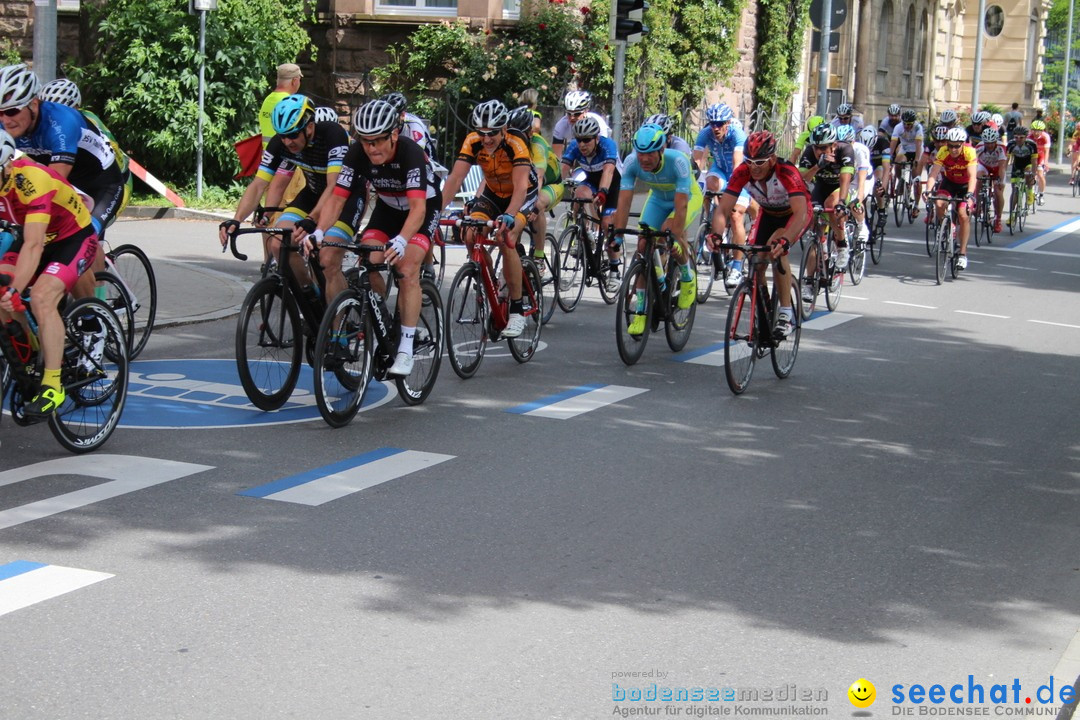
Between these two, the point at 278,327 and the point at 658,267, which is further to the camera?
the point at 658,267

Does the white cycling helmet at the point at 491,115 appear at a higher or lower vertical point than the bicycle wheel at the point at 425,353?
higher

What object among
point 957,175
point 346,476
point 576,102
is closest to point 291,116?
point 346,476

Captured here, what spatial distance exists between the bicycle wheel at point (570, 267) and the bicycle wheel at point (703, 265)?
163 cm

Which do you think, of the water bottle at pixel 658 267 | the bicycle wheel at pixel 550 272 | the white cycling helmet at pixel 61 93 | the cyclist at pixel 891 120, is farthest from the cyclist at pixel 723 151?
the cyclist at pixel 891 120

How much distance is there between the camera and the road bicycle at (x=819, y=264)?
14.0m

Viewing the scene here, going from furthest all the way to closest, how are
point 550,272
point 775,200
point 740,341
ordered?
point 550,272
point 775,200
point 740,341

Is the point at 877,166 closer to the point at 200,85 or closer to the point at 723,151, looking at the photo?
the point at 723,151

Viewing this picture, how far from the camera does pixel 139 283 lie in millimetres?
10953

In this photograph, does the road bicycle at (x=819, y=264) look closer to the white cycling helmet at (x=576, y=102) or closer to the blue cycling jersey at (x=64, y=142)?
the white cycling helmet at (x=576, y=102)

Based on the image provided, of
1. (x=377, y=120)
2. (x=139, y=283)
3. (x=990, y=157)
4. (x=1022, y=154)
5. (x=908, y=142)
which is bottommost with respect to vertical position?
(x=139, y=283)

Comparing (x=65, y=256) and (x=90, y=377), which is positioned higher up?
(x=65, y=256)

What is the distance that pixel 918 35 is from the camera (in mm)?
55781

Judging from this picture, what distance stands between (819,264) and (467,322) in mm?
5044

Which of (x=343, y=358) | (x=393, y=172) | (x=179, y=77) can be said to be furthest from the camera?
(x=179, y=77)
